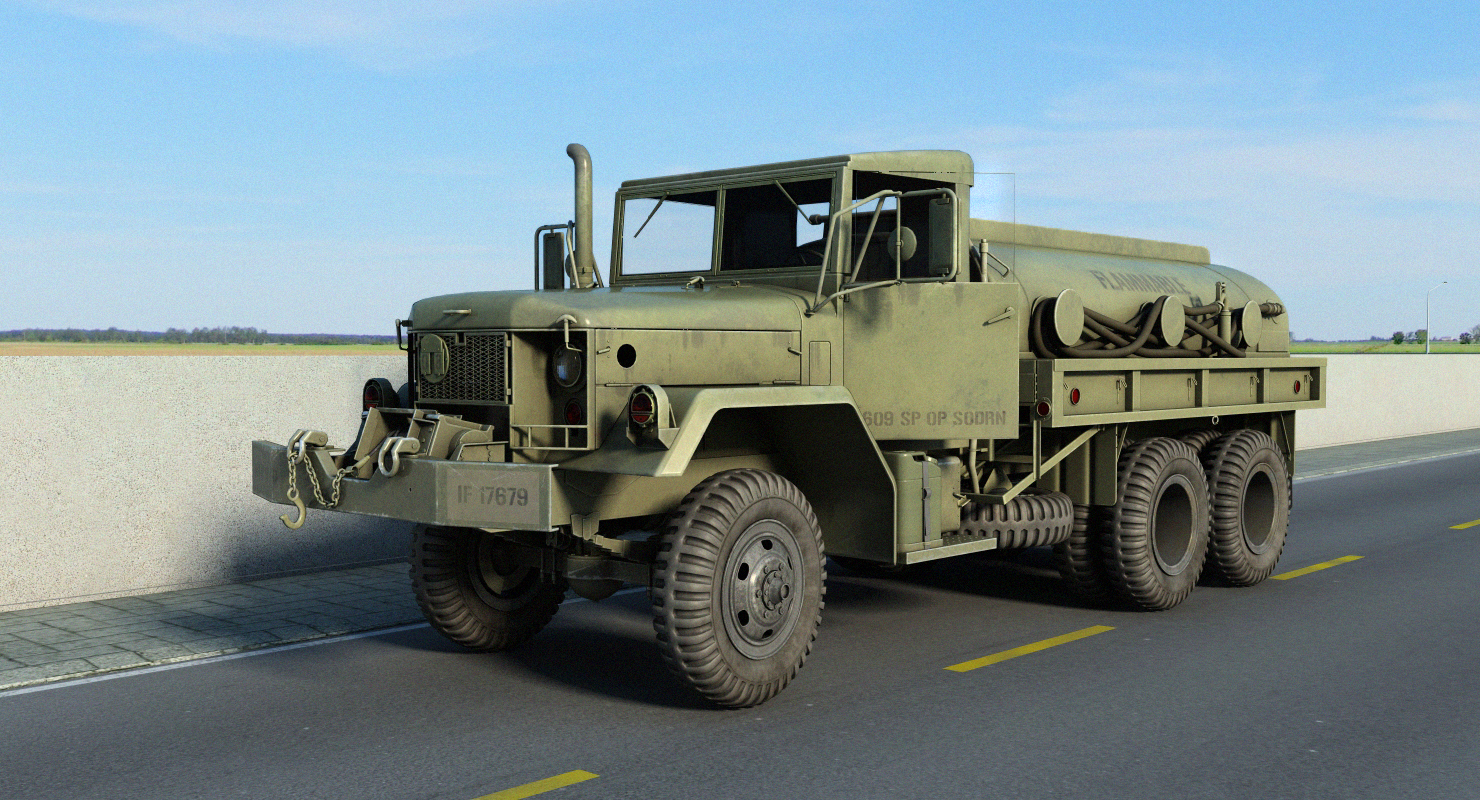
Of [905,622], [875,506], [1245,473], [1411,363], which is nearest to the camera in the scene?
[875,506]

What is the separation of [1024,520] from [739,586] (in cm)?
267

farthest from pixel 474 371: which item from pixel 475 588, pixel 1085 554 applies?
pixel 1085 554

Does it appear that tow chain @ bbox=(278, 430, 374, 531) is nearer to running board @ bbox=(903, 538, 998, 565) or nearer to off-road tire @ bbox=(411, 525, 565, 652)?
off-road tire @ bbox=(411, 525, 565, 652)

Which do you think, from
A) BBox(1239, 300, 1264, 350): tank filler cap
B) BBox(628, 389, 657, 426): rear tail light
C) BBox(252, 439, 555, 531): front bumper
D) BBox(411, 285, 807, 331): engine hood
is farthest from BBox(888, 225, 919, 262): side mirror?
BBox(1239, 300, 1264, 350): tank filler cap

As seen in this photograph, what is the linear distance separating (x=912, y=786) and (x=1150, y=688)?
6.90ft

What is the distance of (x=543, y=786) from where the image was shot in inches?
200

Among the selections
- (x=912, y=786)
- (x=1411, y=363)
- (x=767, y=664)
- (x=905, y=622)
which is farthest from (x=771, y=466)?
(x=1411, y=363)

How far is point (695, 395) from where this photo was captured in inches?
233

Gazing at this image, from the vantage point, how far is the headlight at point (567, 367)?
6117mm

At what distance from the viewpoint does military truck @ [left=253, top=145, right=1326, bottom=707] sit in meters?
6.05

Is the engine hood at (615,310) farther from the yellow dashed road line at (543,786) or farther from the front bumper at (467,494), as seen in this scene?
the yellow dashed road line at (543,786)

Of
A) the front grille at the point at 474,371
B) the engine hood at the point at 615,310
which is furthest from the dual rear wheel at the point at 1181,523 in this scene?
the front grille at the point at 474,371

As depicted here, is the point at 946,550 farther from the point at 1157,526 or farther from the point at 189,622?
the point at 189,622

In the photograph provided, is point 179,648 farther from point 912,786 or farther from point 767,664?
point 912,786
